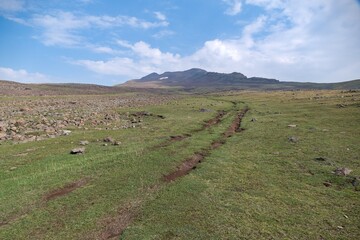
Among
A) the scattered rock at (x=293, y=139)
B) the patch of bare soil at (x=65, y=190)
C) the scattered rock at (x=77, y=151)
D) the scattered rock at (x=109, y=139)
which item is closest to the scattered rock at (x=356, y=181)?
the scattered rock at (x=293, y=139)

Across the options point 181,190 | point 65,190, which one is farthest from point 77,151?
point 181,190

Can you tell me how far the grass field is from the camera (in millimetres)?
16109

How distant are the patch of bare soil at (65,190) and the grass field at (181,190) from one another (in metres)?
0.07

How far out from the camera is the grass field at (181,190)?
16.1 meters

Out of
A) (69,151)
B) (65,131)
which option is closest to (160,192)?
(69,151)

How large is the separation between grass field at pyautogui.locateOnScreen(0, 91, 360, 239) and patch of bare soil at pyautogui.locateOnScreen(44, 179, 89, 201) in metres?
0.07

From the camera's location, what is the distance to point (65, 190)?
70.1 ft

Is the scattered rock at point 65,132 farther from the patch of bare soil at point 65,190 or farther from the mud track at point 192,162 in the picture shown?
the mud track at point 192,162

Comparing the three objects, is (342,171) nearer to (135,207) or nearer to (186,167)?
(186,167)

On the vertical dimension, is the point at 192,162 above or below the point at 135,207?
above

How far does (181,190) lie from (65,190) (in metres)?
8.42

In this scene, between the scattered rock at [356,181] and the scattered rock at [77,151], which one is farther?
the scattered rock at [77,151]

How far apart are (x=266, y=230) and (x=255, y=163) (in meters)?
12.3

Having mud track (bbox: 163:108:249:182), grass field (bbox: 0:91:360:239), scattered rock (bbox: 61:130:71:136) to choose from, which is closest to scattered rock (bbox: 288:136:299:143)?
grass field (bbox: 0:91:360:239)
